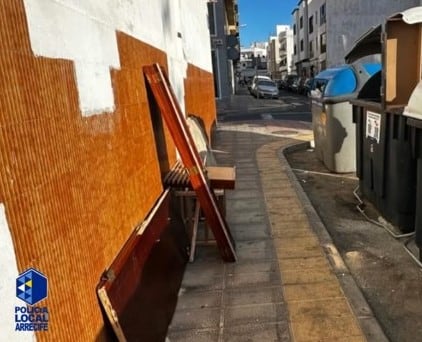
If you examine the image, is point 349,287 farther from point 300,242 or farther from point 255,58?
point 255,58

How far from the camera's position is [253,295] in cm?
354

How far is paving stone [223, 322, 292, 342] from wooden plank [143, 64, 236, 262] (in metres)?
1.18

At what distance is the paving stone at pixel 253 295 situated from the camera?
3.44 metres

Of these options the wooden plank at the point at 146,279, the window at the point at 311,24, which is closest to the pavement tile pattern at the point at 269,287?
the wooden plank at the point at 146,279

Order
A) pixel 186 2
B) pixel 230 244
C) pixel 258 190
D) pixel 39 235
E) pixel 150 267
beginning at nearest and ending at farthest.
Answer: pixel 39 235, pixel 150 267, pixel 230 244, pixel 258 190, pixel 186 2

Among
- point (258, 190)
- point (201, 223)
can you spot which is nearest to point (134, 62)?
point (201, 223)

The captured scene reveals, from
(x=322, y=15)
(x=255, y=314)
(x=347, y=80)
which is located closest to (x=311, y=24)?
(x=322, y=15)

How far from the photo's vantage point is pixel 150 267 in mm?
3246

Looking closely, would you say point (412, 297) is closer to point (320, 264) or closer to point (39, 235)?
point (320, 264)

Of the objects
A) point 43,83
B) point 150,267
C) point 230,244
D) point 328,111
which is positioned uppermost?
point 43,83

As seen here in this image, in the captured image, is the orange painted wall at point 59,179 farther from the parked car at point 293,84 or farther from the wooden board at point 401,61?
the parked car at point 293,84

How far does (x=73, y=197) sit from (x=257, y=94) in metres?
31.7

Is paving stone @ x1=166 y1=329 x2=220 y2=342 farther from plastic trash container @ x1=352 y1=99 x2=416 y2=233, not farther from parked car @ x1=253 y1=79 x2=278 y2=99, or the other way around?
parked car @ x1=253 y1=79 x2=278 y2=99

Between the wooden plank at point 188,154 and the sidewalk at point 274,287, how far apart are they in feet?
0.93
